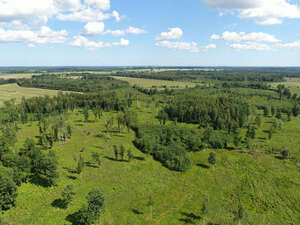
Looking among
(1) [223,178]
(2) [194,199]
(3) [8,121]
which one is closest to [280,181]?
(1) [223,178]

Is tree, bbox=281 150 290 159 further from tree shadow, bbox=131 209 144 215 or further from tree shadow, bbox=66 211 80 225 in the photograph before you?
tree shadow, bbox=66 211 80 225

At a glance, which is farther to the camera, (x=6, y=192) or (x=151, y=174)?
(x=151, y=174)

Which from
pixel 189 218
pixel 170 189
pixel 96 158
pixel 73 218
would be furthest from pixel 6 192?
pixel 189 218

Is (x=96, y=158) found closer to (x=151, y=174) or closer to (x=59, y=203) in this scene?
(x=151, y=174)

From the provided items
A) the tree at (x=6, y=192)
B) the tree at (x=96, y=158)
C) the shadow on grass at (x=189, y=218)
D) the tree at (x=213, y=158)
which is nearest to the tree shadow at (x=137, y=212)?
the shadow on grass at (x=189, y=218)

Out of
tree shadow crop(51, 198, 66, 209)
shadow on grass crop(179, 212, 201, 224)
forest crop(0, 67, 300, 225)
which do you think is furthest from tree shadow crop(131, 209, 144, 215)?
tree shadow crop(51, 198, 66, 209)
